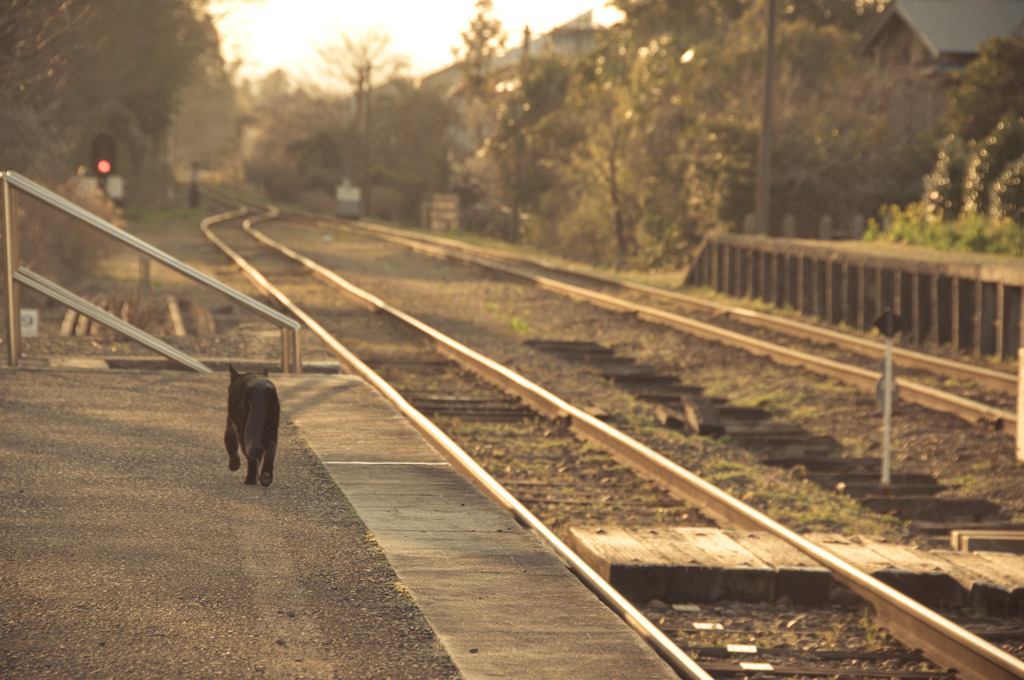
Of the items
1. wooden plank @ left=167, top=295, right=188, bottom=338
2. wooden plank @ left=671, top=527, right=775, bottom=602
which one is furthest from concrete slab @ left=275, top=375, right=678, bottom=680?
wooden plank @ left=167, top=295, right=188, bottom=338

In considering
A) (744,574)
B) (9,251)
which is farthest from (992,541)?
(9,251)

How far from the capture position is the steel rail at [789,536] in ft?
16.1

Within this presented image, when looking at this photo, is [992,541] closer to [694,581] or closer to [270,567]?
[694,581]

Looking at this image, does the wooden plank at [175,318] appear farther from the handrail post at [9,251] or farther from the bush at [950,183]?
the bush at [950,183]

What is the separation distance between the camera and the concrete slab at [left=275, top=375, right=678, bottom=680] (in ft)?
14.1

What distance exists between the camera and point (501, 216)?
53562 millimetres

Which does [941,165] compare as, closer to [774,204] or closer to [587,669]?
[774,204]

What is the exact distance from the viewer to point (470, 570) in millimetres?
5301

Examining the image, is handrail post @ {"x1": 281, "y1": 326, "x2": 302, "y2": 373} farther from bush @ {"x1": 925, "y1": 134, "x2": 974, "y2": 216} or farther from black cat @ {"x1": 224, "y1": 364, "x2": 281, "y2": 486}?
bush @ {"x1": 925, "y1": 134, "x2": 974, "y2": 216}

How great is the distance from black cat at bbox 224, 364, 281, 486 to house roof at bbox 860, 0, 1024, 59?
150 feet

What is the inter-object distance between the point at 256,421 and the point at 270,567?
127 centimetres

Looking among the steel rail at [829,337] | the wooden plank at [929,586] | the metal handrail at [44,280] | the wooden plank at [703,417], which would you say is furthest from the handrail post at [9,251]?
the steel rail at [829,337]

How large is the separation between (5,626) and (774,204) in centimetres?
2979

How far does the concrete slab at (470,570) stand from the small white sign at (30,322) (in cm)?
561
